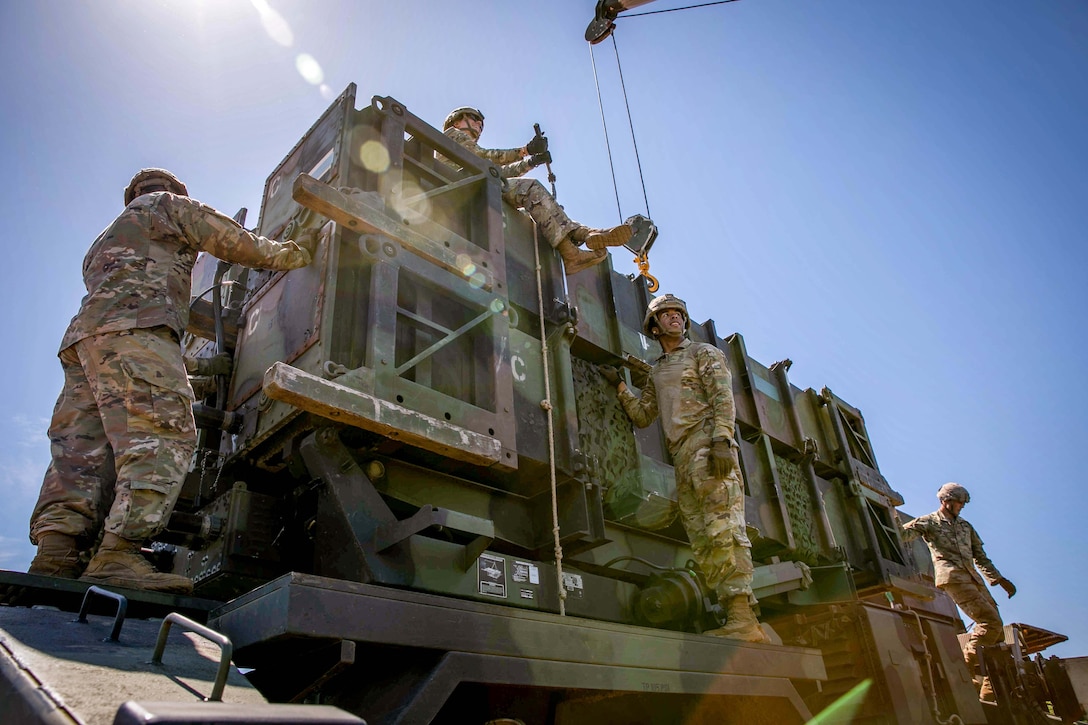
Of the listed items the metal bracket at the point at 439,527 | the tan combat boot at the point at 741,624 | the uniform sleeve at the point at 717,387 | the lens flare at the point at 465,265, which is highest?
the lens flare at the point at 465,265

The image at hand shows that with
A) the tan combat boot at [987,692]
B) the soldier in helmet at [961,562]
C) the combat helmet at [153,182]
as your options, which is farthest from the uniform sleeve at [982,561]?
the combat helmet at [153,182]

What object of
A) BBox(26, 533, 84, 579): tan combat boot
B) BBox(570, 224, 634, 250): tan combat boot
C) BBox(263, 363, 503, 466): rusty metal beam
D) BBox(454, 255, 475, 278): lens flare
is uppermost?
BBox(570, 224, 634, 250): tan combat boot

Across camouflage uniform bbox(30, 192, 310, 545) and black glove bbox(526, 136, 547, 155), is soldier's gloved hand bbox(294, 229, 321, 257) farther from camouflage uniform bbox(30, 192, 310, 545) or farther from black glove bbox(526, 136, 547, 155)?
black glove bbox(526, 136, 547, 155)

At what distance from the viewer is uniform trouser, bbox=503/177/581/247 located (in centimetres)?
476

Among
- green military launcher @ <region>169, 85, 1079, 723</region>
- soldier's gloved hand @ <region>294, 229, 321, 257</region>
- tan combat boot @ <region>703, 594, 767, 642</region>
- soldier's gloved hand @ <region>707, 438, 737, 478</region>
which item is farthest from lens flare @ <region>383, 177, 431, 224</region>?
tan combat boot @ <region>703, 594, 767, 642</region>

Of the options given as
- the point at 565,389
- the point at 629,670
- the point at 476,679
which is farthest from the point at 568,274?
the point at 476,679

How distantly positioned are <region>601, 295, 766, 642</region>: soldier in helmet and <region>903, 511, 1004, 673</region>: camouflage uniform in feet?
17.3

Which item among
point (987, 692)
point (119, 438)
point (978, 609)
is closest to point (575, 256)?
point (119, 438)

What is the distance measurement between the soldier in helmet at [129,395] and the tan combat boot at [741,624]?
2.41 meters

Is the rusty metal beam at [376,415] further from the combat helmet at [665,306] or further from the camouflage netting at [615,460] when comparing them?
the combat helmet at [665,306]

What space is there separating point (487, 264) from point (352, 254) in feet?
2.57

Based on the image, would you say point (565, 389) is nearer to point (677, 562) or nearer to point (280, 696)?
point (677, 562)

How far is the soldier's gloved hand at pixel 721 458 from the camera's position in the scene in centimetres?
411

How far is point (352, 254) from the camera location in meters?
3.51
